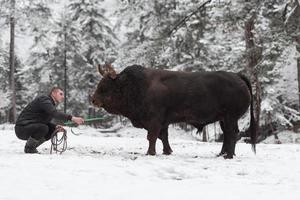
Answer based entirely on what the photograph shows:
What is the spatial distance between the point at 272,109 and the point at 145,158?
1968 cm

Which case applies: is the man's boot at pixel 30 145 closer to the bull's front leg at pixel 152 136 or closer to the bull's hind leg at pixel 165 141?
the bull's front leg at pixel 152 136

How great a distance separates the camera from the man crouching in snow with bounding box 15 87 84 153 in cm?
1106

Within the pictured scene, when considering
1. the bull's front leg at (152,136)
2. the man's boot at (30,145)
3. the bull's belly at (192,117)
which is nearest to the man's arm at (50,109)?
the man's boot at (30,145)

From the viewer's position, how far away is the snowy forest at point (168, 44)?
20.5m

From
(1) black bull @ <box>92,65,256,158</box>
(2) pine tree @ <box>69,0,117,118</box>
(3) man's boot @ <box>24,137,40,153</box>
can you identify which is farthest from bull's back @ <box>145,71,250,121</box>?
(2) pine tree @ <box>69,0,117,118</box>

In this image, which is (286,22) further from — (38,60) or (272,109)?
(38,60)

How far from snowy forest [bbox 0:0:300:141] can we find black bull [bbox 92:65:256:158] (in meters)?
8.01

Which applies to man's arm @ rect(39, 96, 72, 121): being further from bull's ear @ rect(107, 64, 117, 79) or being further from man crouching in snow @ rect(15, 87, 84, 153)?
bull's ear @ rect(107, 64, 117, 79)

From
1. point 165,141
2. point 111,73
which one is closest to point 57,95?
point 111,73

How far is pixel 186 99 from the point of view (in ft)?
37.9

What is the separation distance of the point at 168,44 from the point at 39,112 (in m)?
13.0

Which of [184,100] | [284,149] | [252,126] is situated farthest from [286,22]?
[184,100]

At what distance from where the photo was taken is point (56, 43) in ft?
160

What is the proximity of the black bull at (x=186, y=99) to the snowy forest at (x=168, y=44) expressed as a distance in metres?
8.01
